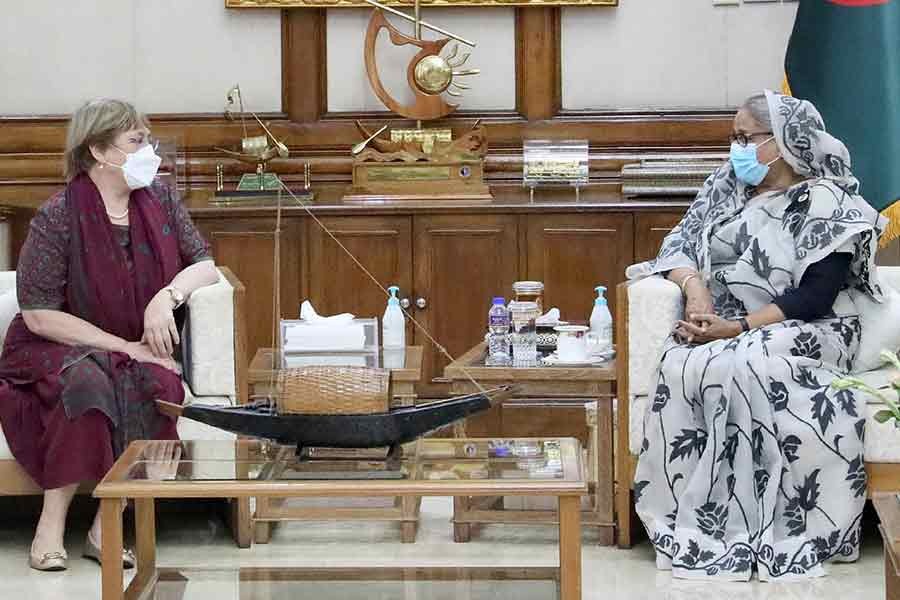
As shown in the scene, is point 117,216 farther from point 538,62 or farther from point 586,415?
point 538,62

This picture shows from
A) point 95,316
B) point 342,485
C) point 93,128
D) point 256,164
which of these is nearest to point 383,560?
point 95,316

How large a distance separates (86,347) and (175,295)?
28 cm

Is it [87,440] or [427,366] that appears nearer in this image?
[87,440]

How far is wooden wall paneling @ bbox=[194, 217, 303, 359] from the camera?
617 centimetres

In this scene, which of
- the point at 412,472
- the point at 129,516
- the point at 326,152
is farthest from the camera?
the point at 326,152

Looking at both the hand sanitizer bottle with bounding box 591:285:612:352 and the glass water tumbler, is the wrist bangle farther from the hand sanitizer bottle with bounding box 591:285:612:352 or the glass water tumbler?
the glass water tumbler

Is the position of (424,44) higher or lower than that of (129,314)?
higher

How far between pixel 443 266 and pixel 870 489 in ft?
7.34

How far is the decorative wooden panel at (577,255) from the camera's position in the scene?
241 inches

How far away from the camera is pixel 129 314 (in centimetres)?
455

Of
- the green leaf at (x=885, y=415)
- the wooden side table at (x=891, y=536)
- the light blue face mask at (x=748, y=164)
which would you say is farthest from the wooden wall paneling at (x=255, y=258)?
the green leaf at (x=885, y=415)

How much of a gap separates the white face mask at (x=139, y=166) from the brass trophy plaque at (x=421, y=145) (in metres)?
1.75

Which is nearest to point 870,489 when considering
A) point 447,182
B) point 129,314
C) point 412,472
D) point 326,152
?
point 412,472

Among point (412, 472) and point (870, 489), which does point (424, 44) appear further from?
point (412, 472)
